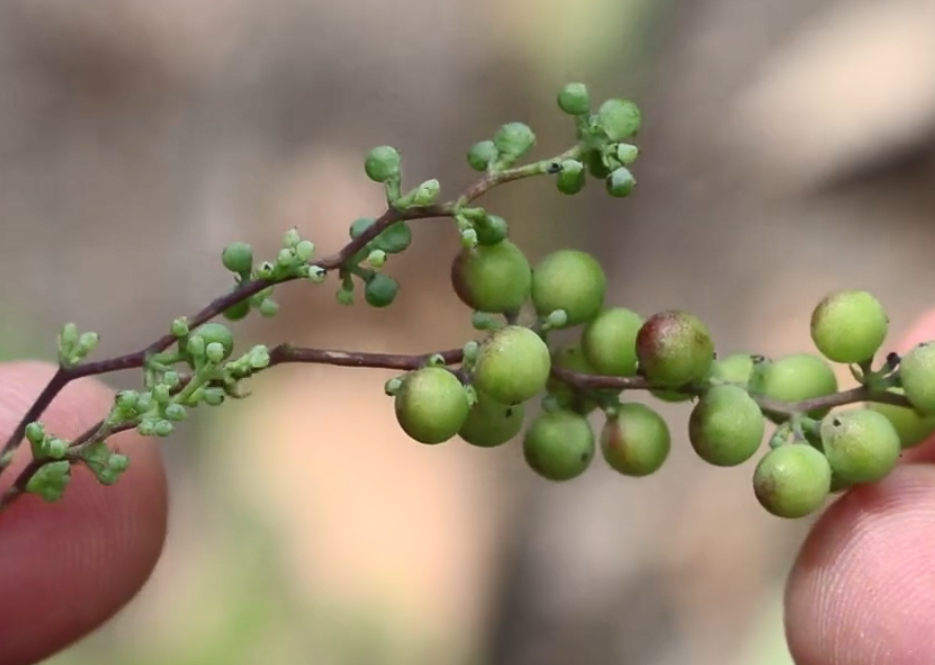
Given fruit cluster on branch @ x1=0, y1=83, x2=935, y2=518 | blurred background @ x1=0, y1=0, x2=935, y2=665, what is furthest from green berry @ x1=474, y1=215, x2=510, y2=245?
blurred background @ x1=0, y1=0, x2=935, y2=665

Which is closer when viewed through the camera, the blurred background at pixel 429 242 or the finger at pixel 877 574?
the finger at pixel 877 574

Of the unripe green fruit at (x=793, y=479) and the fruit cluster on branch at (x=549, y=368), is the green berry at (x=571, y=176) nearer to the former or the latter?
the fruit cluster on branch at (x=549, y=368)

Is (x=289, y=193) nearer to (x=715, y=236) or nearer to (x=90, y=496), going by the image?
(x=715, y=236)

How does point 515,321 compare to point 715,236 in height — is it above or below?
below

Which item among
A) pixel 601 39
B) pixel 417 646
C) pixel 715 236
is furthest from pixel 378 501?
pixel 601 39

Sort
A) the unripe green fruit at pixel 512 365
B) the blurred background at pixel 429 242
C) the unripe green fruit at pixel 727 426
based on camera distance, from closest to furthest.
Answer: the unripe green fruit at pixel 512 365 → the unripe green fruit at pixel 727 426 → the blurred background at pixel 429 242

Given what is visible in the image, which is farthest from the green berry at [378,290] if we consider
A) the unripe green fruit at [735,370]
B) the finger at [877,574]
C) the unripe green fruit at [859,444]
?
the finger at [877,574]

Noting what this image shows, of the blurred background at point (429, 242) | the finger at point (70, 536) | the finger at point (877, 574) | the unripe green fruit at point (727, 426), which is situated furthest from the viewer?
the blurred background at point (429, 242)

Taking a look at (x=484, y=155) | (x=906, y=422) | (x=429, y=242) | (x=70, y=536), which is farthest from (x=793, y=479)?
(x=429, y=242)
